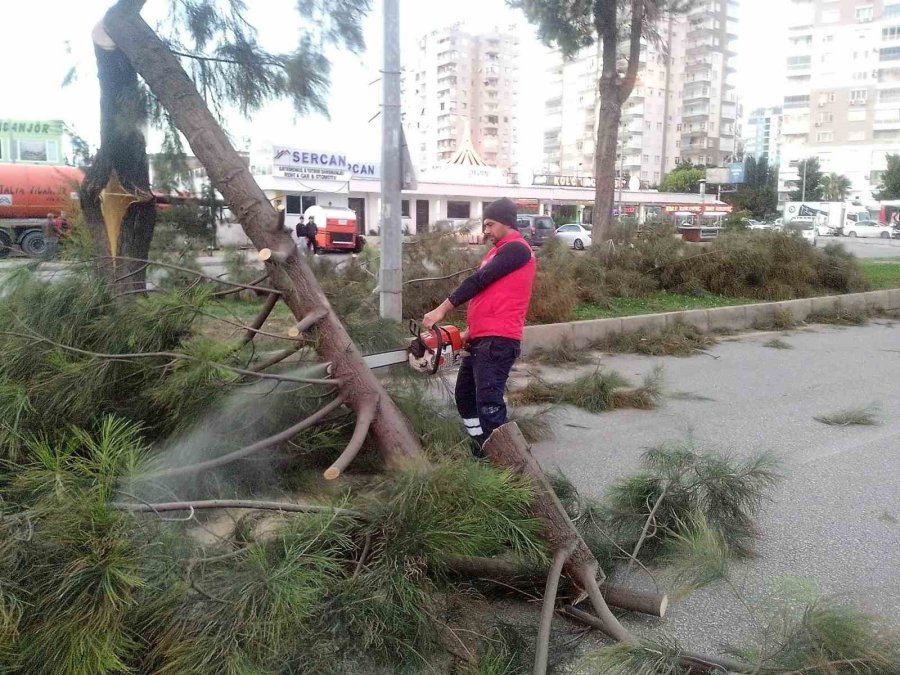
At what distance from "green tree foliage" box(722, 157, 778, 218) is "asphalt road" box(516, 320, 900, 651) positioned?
64.6 m

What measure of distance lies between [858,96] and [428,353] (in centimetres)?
10355

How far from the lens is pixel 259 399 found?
3.73m

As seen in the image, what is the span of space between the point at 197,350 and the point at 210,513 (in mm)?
801

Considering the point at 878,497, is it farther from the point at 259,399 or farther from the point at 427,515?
the point at 259,399

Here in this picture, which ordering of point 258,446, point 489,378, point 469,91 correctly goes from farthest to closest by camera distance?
point 469,91 < point 489,378 < point 258,446

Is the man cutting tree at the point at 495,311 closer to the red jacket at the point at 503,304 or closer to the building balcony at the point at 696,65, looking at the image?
the red jacket at the point at 503,304

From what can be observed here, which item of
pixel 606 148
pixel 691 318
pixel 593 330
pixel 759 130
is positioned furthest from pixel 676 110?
pixel 593 330

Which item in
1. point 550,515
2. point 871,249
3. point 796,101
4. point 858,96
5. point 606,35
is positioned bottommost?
point 871,249

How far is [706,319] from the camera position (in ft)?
35.1

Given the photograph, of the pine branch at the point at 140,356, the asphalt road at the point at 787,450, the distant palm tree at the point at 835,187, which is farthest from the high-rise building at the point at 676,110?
the pine branch at the point at 140,356

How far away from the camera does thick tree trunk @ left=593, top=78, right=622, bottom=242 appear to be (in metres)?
16.1

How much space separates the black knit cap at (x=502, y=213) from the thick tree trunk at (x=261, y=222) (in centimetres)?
110

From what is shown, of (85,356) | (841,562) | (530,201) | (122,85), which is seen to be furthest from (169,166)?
(530,201)

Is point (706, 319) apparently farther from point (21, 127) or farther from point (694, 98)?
point (694, 98)
